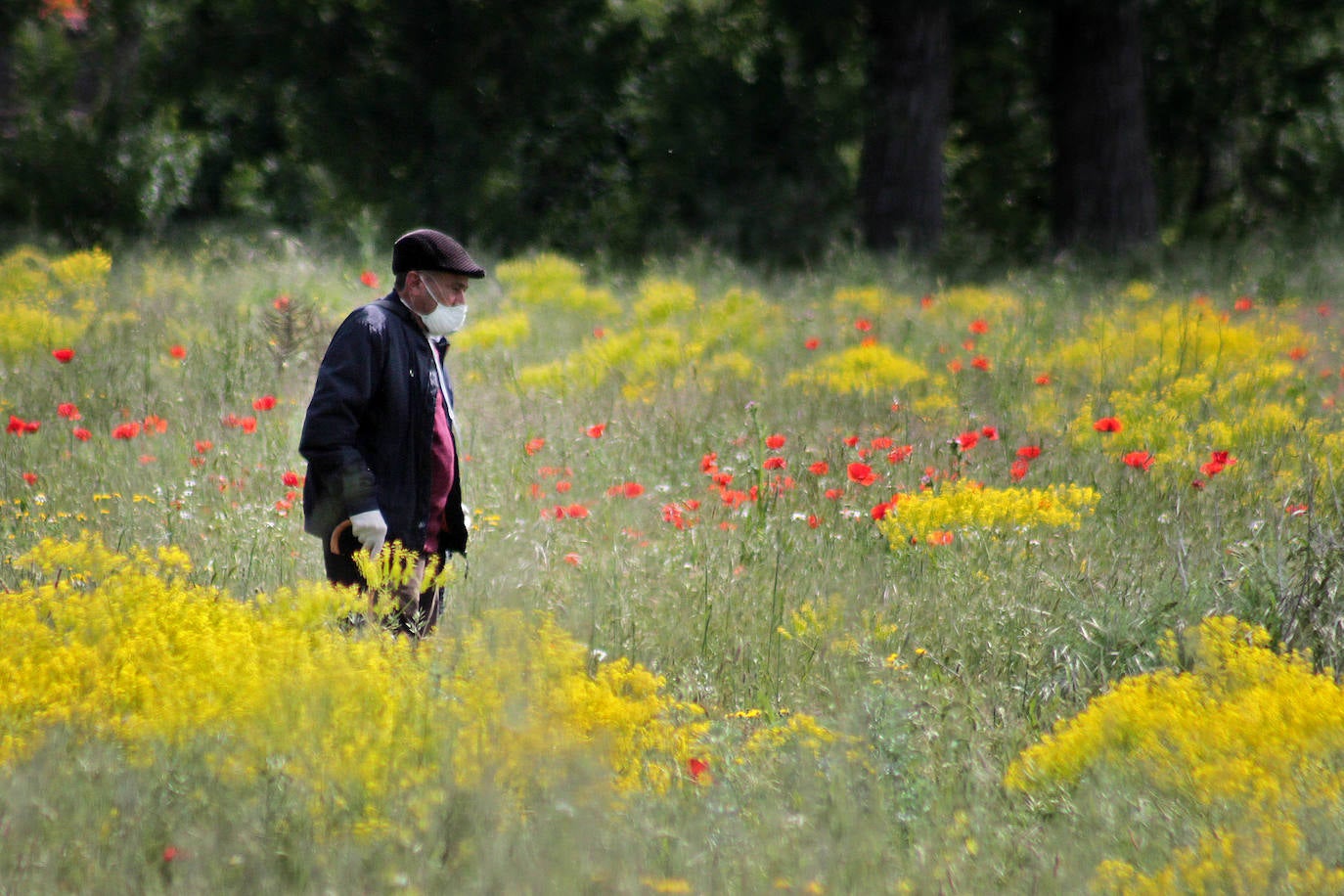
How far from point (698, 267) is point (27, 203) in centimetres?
765

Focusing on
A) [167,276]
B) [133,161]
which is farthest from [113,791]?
[133,161]

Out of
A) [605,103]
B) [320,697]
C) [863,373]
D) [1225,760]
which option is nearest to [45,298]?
[863,373]

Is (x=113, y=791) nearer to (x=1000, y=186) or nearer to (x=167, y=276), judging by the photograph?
(x=167, y=276)

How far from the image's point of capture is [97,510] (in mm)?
5863

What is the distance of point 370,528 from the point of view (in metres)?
3.95

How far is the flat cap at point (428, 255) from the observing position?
4.21 meters

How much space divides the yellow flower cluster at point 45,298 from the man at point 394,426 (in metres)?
5.13

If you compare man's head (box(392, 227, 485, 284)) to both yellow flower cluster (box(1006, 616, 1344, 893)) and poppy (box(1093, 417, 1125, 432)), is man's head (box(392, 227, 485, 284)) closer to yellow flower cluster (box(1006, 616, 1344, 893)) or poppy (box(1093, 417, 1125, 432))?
yellow flower cluster (box(1006, 616, 1344, 893))

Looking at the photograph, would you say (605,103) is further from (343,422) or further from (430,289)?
(343,422)

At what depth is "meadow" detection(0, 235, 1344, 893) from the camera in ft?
9.64

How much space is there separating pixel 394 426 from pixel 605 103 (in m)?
16.2

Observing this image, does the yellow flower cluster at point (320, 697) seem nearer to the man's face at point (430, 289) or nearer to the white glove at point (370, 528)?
the white glove at point (370, 528)

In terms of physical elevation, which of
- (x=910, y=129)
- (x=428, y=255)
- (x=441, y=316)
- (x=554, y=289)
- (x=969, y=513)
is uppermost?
(x=910, y=129)

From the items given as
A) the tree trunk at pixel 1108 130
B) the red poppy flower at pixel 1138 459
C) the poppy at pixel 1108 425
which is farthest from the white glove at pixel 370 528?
the tree trunk at pixel 1108 130
